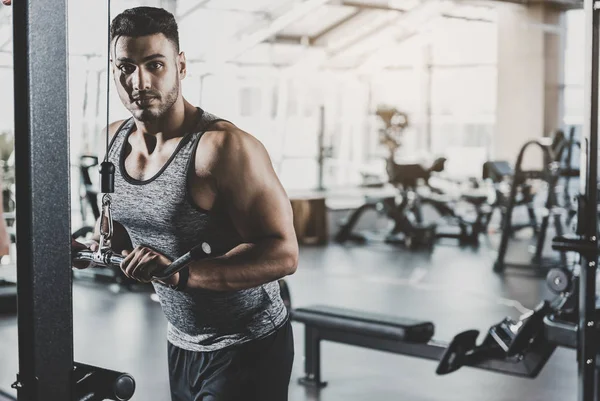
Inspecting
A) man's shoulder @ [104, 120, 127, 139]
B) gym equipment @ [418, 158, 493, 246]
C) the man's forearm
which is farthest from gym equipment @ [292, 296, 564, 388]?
gym equipment @ [418, 158, 493, 246]

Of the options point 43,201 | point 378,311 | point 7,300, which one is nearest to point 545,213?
point 378,311

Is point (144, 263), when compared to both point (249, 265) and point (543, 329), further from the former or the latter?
point (543, 329)

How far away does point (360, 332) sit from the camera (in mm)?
3334

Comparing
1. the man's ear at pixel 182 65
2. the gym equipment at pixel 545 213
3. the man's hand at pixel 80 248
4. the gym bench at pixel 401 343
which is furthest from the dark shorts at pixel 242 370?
the gym equipment at pixel 545 213

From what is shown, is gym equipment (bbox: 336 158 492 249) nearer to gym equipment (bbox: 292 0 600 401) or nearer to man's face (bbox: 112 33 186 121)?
gym equipment (bbox: 292 0 600 401)

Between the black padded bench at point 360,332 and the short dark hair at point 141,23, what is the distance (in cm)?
204

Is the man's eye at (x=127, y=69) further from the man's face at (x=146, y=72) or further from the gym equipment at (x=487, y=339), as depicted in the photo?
the gym equipment at (x=487, y=339)

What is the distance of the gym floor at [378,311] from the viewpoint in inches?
138

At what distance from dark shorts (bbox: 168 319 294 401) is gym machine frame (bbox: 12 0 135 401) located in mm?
388

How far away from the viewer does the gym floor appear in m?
→ 3.50

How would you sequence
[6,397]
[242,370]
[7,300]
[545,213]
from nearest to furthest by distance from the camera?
[242,370] → [6,397] → [7,300] → [545,213]

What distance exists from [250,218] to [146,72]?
30 cm

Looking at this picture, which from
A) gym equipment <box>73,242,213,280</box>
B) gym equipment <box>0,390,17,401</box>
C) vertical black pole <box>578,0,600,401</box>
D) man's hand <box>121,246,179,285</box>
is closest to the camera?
gym equipment <box>73,242,213,280</box>

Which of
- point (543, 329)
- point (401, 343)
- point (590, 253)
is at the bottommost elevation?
point (401, 343)
